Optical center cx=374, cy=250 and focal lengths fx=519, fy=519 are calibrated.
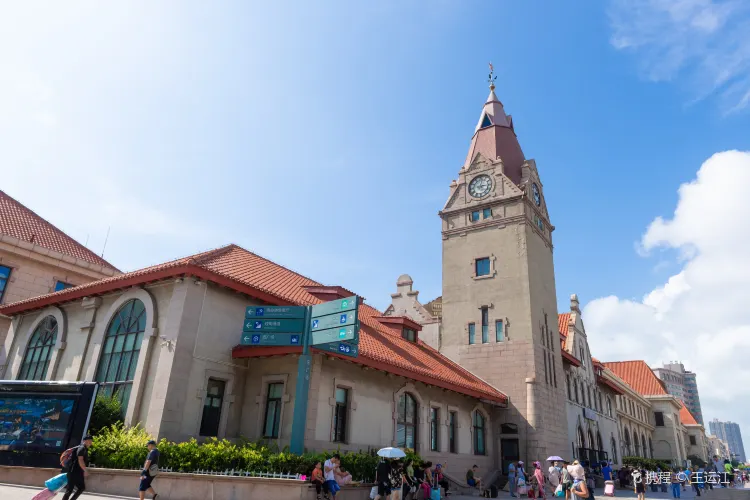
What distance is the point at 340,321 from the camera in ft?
45.8

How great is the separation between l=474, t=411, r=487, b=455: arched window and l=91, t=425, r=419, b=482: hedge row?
509 inches

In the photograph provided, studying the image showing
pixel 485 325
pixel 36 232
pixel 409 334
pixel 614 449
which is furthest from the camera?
pixel 614 449

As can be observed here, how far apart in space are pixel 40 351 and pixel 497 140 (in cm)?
2786

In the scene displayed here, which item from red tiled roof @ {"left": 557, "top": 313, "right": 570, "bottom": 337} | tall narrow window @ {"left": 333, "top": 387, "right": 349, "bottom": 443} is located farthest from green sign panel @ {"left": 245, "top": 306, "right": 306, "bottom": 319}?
red tiled roof @ {"left": 557, "top": 313, "right": 570, "bottom": 337}

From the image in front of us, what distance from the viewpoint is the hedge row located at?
13414 mm

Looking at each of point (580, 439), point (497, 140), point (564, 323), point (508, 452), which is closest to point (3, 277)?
point (508, 452)

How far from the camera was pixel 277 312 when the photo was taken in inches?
604

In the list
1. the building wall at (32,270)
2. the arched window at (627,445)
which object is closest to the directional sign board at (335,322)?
the building wall at (32,270)

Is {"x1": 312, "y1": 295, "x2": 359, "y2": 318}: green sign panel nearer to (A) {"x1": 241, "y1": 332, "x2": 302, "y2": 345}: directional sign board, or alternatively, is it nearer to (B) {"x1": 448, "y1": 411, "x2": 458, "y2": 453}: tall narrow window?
(A) {"x1": 241, "y1": 332, "x2": 302, "y2": 345}: directional sign board

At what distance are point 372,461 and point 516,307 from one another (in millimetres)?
15820

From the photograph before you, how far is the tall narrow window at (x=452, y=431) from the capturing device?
23812 millimetres

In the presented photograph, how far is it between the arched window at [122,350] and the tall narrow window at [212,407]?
2425 mm

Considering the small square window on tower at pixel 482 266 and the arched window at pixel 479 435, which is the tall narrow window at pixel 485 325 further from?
the arched window at pixel 479 435

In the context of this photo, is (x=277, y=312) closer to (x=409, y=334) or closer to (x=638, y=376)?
(x=409, y=334)
